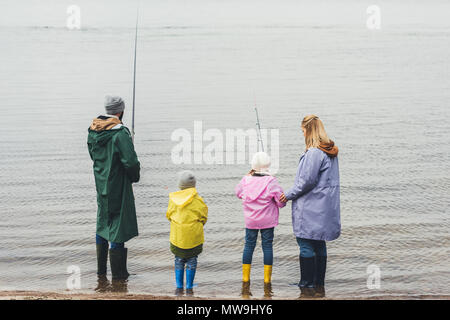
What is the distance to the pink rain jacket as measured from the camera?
482 cm

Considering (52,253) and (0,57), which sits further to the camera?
(0,57)

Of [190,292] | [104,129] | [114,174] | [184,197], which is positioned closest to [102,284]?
[190,292]

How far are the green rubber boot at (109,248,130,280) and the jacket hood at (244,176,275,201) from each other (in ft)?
3.44

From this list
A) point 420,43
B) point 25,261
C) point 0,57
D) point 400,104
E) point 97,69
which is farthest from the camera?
point 420,43

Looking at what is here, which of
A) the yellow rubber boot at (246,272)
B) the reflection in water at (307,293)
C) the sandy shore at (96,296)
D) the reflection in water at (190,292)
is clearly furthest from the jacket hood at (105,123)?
the reflection in water at (307,293)

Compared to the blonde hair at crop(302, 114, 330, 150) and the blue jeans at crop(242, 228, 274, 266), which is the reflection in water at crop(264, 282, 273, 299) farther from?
the blonde hair at crop(302, 114, 330, 150)

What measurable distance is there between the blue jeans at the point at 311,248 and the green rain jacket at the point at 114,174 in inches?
48.8

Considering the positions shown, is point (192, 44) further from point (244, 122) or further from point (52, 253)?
point (52, 253)

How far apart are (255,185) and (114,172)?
3.38 ft

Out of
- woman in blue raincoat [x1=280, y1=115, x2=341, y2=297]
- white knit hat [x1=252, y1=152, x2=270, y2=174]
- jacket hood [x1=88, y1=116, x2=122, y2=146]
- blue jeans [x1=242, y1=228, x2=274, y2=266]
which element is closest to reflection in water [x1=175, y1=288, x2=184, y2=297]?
blue jeans [x1=242, y1=228, x2=274, y2=266]

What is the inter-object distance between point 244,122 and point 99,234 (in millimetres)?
7426

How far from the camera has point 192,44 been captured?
19.6m

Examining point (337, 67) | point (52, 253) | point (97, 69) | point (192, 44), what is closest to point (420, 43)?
point (337, 67)

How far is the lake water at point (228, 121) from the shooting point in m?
5.86
